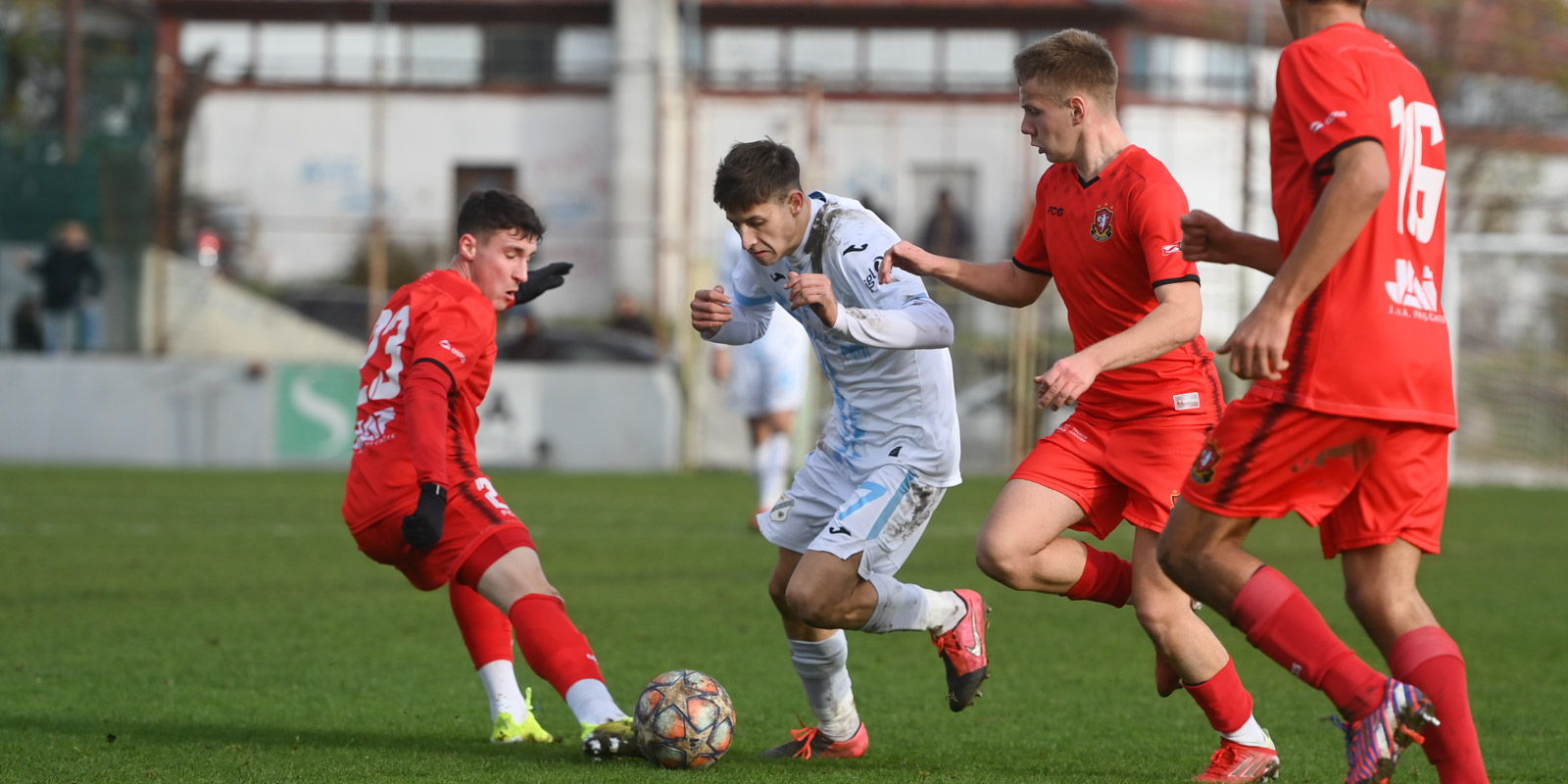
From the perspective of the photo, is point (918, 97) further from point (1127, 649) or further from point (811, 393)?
point (1127, 649)

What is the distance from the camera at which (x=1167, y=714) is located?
5656mm

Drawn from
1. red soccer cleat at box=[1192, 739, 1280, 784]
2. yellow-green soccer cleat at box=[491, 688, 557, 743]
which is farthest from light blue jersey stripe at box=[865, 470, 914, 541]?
yellow-green soccer cleat at box=[491, 688, 557, 743]

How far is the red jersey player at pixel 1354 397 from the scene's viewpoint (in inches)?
129

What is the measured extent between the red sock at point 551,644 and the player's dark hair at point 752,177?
1294mm

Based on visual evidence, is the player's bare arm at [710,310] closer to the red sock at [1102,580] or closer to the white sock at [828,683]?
the white sock at [828,683]

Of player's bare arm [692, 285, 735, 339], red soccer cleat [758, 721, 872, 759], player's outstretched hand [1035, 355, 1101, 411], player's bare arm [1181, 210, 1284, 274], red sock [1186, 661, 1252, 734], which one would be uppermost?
player's bare arm [1181, 210, 1284, 274]

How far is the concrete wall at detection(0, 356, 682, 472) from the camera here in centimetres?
1769

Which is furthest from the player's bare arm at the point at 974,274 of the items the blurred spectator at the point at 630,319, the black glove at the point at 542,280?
the blurred spectator at the point at 630,319

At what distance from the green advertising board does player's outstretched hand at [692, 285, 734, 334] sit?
13.7 metres

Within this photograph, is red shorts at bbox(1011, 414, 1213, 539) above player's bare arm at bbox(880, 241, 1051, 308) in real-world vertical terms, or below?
below

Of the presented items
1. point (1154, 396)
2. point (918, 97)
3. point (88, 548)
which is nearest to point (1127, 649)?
point (1154, 396)

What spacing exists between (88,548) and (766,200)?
7129mm

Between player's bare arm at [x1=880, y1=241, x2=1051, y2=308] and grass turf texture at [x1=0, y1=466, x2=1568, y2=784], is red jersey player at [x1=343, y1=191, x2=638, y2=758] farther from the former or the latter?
player's bare arm at [x1=880, y1=241, x2=1051, y2=308]

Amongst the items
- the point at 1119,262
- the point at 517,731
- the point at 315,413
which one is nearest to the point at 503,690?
the point at 517,731
